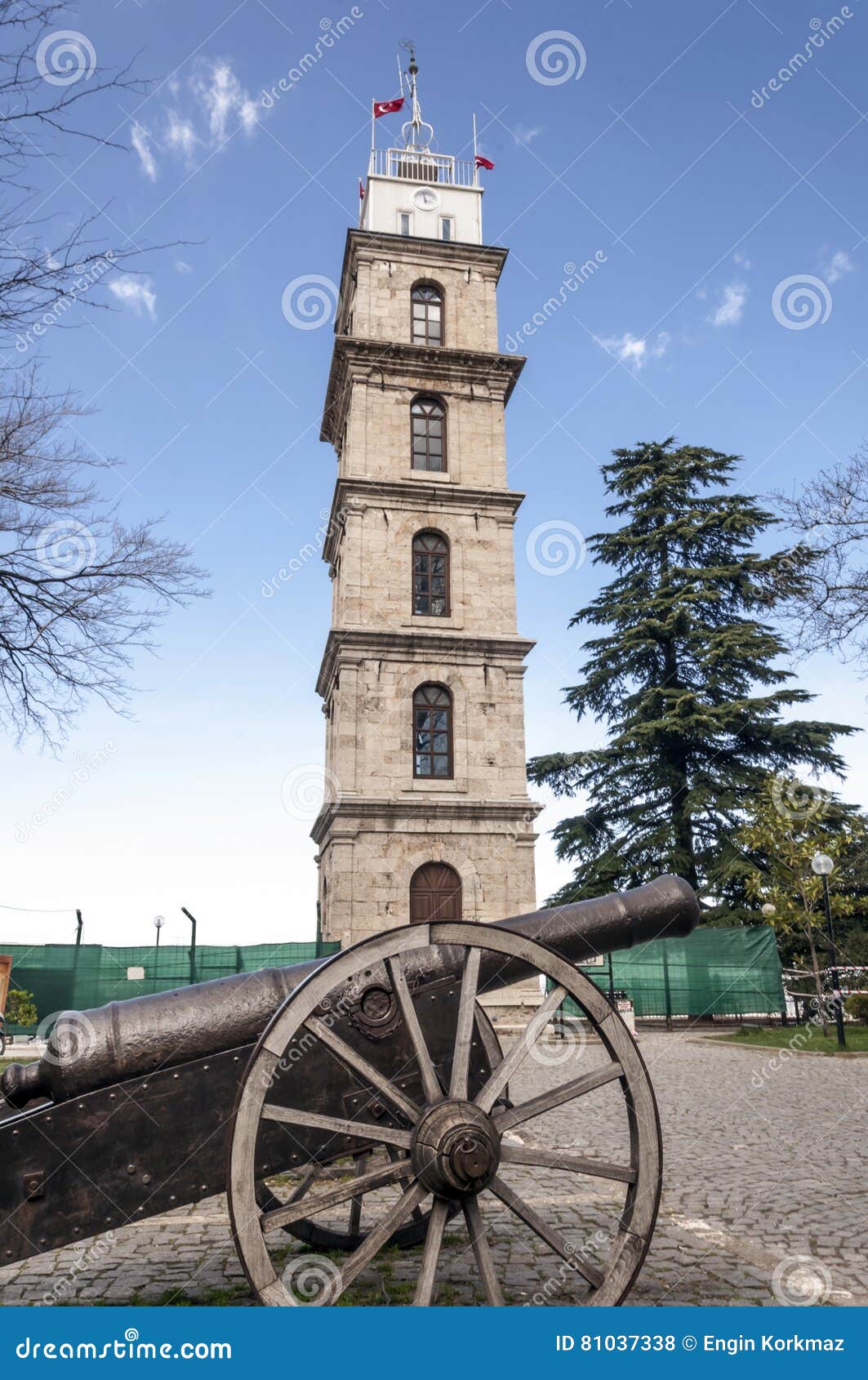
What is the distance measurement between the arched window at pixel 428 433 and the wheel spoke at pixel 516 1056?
77.2 feet

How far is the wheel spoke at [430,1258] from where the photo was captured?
3.38 m

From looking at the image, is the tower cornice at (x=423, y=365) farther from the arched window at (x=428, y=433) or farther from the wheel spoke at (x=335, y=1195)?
the wheel spoke at (x=335, y=1195)

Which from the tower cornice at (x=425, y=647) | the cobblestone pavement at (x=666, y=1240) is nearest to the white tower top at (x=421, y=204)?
the tower cornice at (x=425, y=647)

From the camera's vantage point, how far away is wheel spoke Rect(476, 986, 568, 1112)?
12.0 ft

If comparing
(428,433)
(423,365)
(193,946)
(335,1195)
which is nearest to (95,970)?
(193,946)

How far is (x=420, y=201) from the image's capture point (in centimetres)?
2975

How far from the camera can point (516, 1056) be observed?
12.4 ft

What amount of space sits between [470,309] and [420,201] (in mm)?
4852

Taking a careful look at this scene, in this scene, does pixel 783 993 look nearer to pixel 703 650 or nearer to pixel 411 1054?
pixel 703 650

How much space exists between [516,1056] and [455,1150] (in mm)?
428

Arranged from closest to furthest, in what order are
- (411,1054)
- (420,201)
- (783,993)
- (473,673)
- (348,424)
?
1. (411,1054)
2. (783,993)
3. (473,673)
4. (348,424)
5. (420,201)

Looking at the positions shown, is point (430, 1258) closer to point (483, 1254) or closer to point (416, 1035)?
point (483, 1254)

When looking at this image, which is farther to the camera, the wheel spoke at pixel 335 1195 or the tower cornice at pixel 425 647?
the tower cornice at pixel 425 647

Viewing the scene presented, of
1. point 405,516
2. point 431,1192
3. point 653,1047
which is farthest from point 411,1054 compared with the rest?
point 405,516
